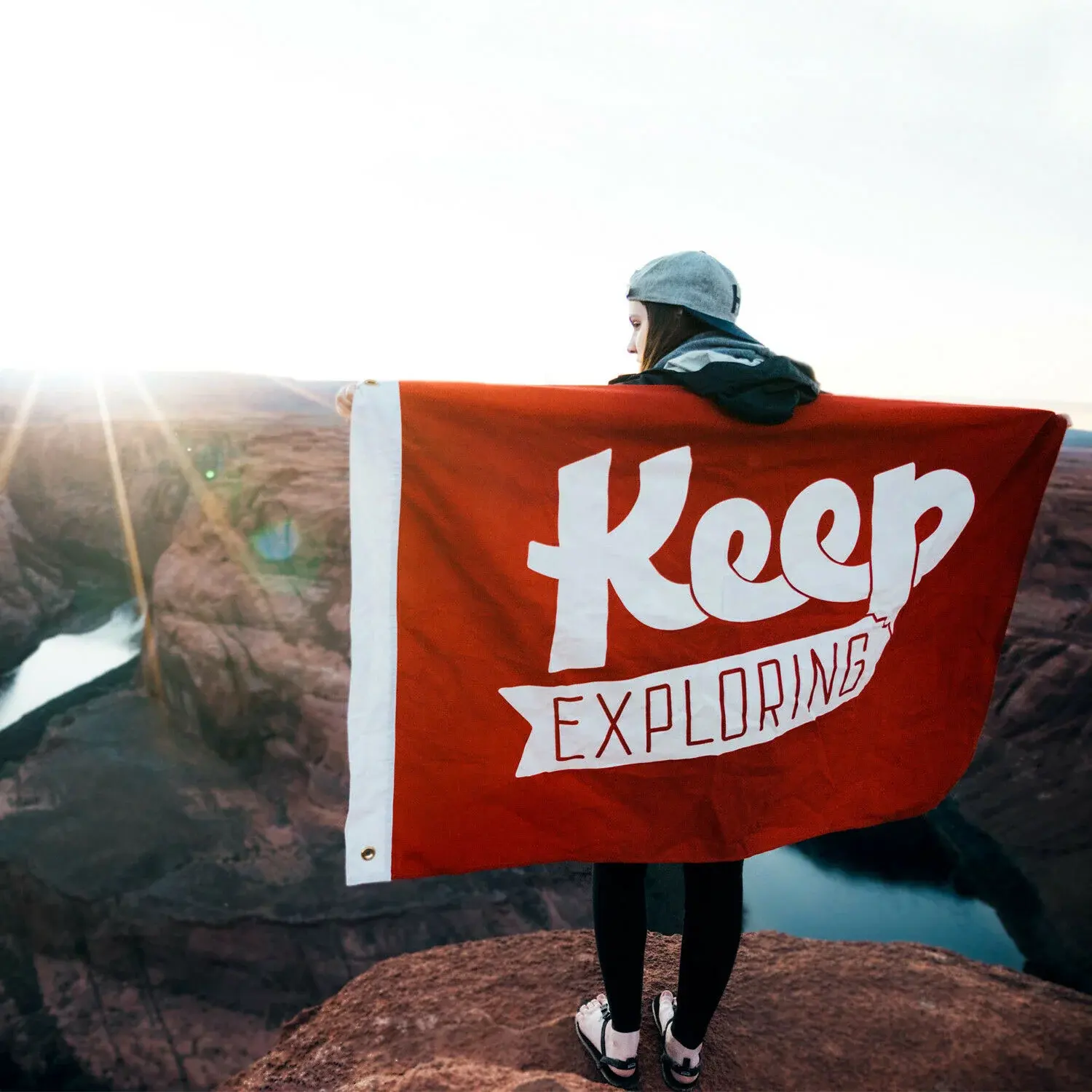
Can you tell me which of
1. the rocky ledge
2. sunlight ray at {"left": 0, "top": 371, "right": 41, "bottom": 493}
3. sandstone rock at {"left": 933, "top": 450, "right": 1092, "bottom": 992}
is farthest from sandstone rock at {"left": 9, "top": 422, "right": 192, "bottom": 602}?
sandstone rock at {"left": 933, "top": 450, "right": 1092, "bottom": 992}

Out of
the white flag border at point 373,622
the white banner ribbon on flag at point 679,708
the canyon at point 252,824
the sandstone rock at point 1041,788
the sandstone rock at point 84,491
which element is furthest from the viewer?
the sandstone rock at point 84,491

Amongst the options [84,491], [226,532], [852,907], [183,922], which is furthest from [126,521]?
[852,907]

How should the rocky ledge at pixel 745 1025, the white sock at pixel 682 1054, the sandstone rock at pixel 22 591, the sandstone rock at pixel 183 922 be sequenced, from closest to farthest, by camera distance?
1. the white sock at pixel 682 1054
2. the rocky ledge at pixel 745 1025
3. the sandstone rock at pixel 183 922
4. the sandstone rock at pixel 22 591

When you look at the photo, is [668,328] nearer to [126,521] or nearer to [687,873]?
[687,873]

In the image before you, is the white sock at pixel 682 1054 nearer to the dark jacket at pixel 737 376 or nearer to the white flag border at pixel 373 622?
the white flag border at pixel 373 622

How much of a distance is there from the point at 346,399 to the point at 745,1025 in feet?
7.16

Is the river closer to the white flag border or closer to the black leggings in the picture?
the black leggings

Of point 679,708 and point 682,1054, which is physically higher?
point 679,708

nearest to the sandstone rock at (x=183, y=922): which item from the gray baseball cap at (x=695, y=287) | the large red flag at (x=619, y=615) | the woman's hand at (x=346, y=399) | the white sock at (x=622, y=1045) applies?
the white sock at (x=622, y=1045)

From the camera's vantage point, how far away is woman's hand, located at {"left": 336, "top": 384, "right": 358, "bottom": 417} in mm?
1378

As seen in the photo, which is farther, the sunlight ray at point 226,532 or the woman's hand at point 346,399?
the sunlight ray at point 226,532

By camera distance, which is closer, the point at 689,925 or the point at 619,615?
the point at 619,615

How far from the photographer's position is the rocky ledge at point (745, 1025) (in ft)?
6.42

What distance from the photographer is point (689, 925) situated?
1.61 meters
